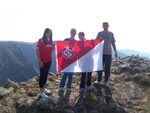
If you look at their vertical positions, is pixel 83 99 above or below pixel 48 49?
below

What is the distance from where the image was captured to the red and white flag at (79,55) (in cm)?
980

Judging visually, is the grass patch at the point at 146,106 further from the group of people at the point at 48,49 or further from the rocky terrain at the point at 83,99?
the group of people at the point at 48,49

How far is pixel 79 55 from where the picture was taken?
10180 mm

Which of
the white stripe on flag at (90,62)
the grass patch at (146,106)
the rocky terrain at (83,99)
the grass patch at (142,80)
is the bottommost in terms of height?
the grass patch at (146,106)

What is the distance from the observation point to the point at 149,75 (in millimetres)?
13953

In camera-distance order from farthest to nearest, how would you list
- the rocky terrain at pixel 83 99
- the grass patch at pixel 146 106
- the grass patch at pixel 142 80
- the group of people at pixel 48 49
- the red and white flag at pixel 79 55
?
1. the grass patch at pixel 142 80
2. the red and white flag at pixel 79 55
3. the grass patch at pixel 146 106
4. the group of people at pixel 48 49
5. the rocky terrain at pixel 83 99

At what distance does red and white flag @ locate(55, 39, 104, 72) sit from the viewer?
9.80 m

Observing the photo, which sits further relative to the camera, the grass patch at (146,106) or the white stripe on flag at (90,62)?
the white stripe on flag at (90,62)

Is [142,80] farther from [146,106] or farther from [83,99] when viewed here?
[83,99]

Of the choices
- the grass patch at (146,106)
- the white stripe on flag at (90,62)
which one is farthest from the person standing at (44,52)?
the grass patch at (146,106)

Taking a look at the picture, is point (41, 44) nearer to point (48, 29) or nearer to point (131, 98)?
point (48, 29)

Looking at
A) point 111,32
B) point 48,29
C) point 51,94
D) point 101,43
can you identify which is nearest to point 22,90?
point 51,94

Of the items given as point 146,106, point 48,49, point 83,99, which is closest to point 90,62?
point 83,99

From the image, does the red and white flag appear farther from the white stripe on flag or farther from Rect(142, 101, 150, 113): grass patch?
Rect(142, 101, 150, 113): grass patch
